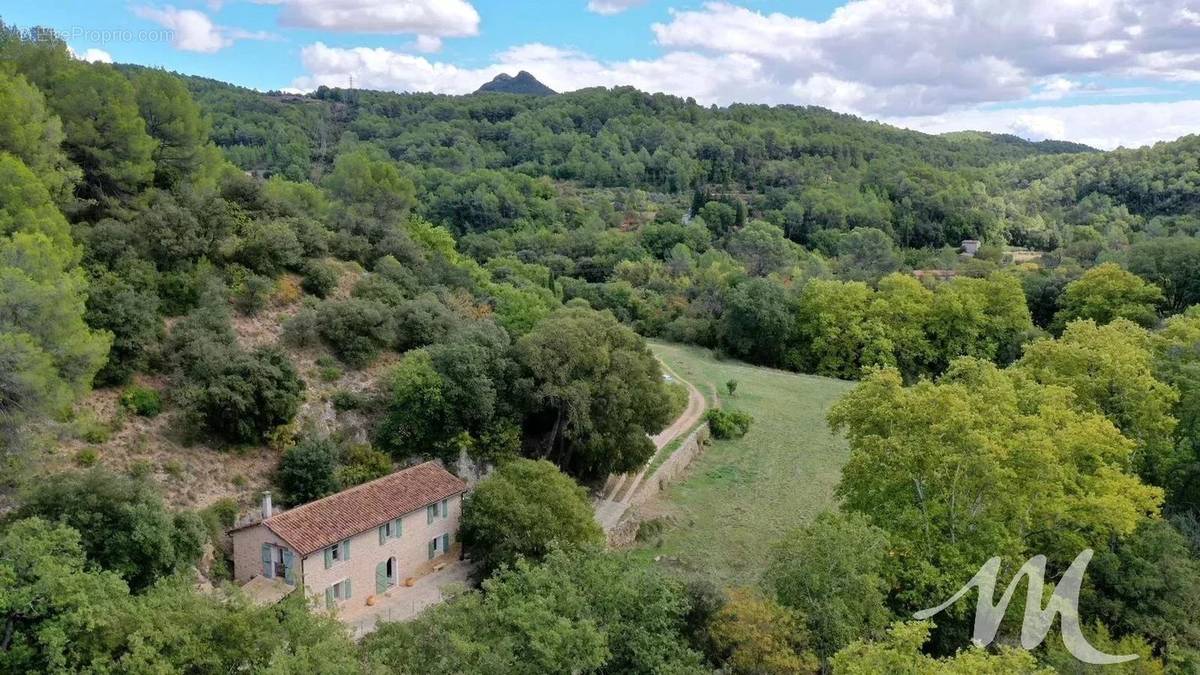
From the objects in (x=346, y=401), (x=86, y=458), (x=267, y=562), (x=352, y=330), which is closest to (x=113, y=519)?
(x=267, y=562)

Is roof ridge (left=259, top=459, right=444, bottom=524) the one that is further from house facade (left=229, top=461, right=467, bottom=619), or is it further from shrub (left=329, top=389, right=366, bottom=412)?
shrub (left=329, top=389, right=366, bottom=412)

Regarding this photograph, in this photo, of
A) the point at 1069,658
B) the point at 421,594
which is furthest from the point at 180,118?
the point at 1069,658

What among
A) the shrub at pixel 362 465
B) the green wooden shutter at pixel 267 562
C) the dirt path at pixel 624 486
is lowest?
the dirt path at pixel 624 486

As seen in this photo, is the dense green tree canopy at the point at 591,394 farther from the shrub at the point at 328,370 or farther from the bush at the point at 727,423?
the bush at the point at 727,423

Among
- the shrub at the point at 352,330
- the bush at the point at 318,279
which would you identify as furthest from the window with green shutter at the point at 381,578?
the bush at the point at 318,279

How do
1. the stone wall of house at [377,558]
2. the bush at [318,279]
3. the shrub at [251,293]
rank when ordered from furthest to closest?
the bush at [318,279]
the shrub at [251,293]
the stone wall of house at [377,558]

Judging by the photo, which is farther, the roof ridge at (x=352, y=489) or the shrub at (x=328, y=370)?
the shrub at (x=328, y=370)

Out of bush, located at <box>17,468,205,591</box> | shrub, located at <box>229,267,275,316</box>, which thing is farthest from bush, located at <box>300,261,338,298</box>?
bush, located at <box>17,468,205,591</box>
